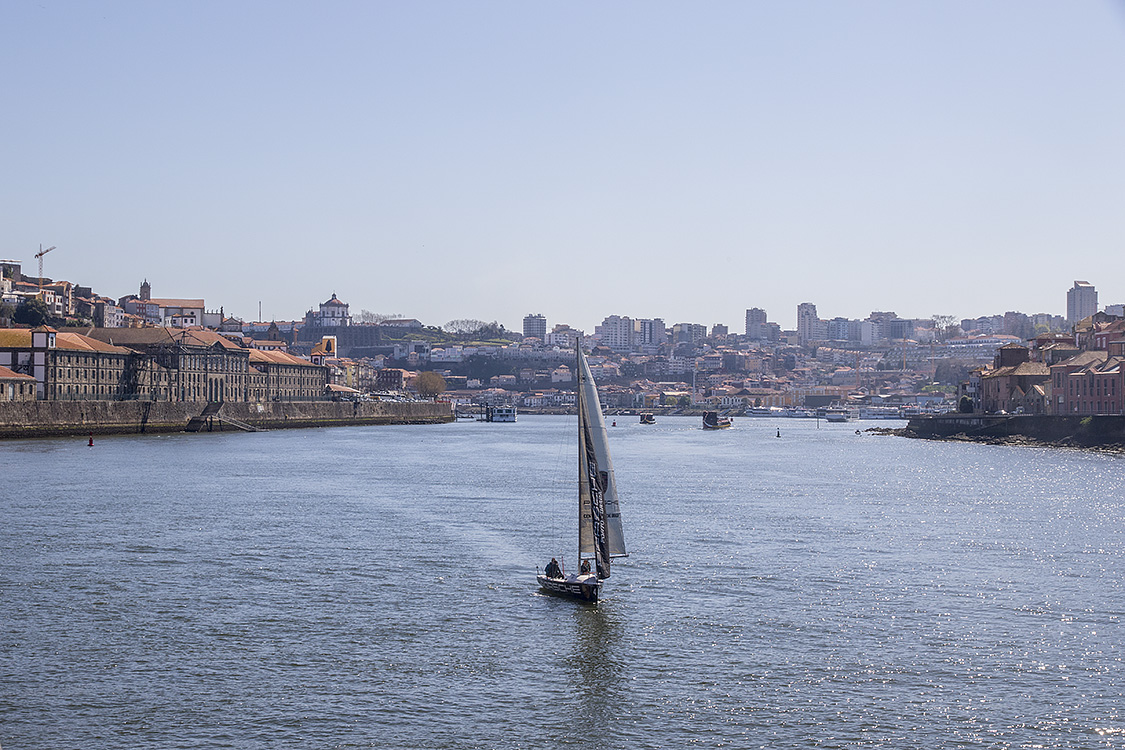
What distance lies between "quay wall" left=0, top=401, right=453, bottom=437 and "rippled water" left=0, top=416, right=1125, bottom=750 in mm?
45198

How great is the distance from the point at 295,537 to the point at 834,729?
25645mm

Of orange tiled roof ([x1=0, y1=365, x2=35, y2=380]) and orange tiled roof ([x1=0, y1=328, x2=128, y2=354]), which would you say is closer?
orange tiled roof ([x1=0, y1=365, x2=35, y2=380])

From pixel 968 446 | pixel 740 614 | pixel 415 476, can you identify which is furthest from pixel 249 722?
pixel 968 446

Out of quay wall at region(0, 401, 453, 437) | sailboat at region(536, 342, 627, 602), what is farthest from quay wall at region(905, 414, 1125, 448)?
sailboat at region(536, 342, 627, 602)

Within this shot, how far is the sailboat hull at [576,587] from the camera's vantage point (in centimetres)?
2989

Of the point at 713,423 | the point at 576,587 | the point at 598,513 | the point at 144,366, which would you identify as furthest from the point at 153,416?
the point at 713,423

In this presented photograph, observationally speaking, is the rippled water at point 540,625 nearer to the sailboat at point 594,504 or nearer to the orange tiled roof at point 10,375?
the sailboat at point 594,504

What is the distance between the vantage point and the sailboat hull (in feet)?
98.1

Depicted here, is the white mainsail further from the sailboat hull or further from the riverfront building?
the riverfront building

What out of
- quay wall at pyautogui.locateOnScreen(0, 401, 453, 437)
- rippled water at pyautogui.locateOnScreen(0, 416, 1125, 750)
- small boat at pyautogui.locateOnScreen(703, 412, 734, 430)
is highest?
quay wall at pyautogui.locateOnScreen(0, 401, 453, 437)

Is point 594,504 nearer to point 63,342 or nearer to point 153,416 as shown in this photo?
point 153,416

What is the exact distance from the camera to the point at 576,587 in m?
30.1

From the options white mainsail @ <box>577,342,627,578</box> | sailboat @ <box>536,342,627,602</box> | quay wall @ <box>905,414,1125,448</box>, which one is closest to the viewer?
sailboat @ <box>536,342,627,602</box>

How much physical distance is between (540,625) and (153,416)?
96.1m
